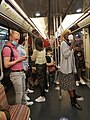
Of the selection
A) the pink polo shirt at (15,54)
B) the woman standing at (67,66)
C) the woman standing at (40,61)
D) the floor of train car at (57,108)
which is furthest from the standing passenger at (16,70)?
the woman standing at (40,61)

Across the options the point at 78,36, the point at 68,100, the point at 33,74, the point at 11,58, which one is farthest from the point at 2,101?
the point at 78,36

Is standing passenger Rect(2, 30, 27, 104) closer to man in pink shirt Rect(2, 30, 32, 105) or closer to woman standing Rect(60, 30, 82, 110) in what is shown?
man in pink shirt Rect(2, 30, 32, 105)

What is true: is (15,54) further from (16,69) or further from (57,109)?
Result: (57,109)

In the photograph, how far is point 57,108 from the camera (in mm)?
4309

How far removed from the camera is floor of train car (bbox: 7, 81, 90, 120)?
3.79 m

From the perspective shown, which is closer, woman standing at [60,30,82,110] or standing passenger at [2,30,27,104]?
standing passenger at [2,30,27,104]

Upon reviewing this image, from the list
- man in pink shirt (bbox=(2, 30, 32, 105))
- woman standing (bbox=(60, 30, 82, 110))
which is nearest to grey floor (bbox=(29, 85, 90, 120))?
woman standing (bbox=(60, 30, 82, 110))

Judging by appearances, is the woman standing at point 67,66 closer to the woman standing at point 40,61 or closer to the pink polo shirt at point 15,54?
A: the woman standing at point 40,61

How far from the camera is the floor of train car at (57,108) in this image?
379cm

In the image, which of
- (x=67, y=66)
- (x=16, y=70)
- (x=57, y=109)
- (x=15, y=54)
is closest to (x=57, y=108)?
Answer: (x=57, y=109)

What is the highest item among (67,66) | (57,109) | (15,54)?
(15,54)

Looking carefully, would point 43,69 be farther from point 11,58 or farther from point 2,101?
point 2,101

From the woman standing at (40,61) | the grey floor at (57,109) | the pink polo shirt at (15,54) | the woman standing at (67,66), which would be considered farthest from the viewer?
the woman standing at (40,61)

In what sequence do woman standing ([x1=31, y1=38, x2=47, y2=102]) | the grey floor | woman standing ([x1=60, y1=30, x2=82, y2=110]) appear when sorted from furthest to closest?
woman standing ([x1=31, y1=38, x2=47, y2=102]), woman standing ([x1=60, y1=30, x2=82, y2=110]), the grey floor
